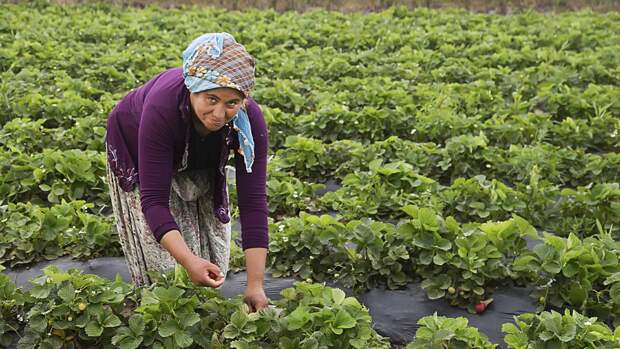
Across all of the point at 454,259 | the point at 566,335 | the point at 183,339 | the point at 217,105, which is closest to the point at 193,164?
the point at 217,105

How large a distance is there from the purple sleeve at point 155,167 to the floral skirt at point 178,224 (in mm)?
351

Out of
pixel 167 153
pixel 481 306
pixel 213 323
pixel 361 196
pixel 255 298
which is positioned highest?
pixel 167 153

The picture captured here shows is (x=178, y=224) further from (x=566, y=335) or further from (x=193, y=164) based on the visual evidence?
(x=566, y=335)

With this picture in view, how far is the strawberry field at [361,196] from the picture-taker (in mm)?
3193

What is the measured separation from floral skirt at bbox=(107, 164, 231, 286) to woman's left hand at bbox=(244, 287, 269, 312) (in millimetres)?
389

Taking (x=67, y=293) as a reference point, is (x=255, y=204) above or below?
above

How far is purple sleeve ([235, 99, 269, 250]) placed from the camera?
296 centimetres

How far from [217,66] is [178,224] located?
92cm

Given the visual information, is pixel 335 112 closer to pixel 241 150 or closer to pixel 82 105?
pixel 82 105

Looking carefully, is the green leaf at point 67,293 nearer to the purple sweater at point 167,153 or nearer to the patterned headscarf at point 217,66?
the purple sweater at point 167,153

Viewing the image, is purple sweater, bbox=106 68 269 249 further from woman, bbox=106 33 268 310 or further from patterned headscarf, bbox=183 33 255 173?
patterned headscarf, bbox=183 33 255 173

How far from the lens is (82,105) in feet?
A: 23.3

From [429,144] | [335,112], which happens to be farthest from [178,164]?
[335,112]

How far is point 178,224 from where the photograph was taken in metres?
3.28
